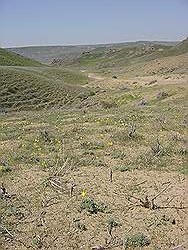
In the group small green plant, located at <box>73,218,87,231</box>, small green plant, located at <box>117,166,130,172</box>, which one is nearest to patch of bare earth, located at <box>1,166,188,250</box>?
small green plant, located at <box>73,218,87,231</box>

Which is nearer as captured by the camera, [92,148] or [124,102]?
[92,148]

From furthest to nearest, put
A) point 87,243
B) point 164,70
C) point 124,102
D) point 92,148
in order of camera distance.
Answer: point 164,70 → point 124,102 → point 92,148 → point 87,243

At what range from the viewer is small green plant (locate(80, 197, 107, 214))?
685cm

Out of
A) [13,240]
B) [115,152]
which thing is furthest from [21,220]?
[115,152]

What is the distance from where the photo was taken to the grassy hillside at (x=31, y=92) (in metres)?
26.8

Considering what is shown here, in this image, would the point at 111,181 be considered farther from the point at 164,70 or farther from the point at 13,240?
the point at 164,70

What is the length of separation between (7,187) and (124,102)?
16.0 m

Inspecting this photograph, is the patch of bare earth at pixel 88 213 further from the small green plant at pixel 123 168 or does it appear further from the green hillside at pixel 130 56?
the green hillside at pixel 130 56

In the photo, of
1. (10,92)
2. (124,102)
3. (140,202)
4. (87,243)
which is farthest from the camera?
(10,92)

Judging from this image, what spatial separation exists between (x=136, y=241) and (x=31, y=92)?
78.5ft

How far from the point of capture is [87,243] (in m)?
6.08

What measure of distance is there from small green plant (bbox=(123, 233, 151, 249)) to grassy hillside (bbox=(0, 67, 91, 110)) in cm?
2019

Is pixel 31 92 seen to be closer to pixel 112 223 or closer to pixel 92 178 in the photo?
pixel 92 178

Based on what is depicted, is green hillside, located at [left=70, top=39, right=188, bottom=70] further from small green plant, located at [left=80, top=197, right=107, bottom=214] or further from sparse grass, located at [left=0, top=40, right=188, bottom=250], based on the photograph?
small green plant, located at [left=80, top=197, right=107, bottom=214]
